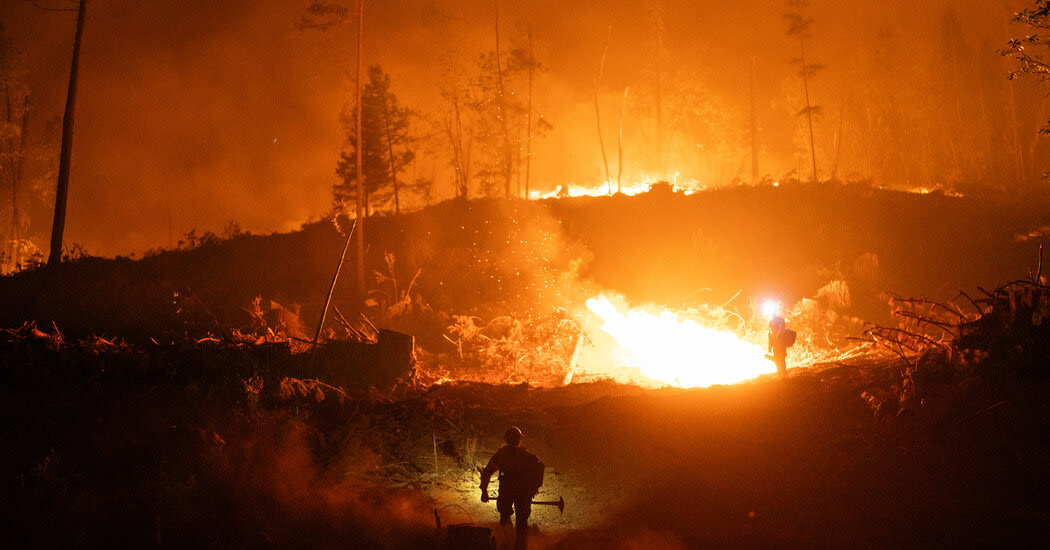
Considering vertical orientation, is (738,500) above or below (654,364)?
below

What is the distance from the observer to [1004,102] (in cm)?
5647

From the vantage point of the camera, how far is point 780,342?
1322cm

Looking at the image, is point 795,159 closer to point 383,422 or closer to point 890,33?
point 890,33

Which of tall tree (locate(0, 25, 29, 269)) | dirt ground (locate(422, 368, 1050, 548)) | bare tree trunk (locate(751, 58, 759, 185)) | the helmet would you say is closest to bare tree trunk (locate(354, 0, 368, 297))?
dirt ground (locate(422, 368, 1050, 548))

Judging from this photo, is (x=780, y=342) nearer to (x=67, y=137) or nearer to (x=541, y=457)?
(x=541, y=457)

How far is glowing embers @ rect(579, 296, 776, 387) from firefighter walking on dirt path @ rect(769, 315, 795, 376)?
6.01 feet

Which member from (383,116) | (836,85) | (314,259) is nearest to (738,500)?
(314,259)

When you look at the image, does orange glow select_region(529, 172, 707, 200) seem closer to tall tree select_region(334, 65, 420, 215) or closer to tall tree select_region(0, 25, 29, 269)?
tall tree select_region(334, 65, 420, 215)

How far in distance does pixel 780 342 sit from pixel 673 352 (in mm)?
4415

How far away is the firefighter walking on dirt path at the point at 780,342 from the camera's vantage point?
1315cm

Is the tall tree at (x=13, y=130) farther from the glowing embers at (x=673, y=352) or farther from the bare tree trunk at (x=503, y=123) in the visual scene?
the glowing embers at (x=673, y=352)

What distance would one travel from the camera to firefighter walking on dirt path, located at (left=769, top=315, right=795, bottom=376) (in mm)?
13148

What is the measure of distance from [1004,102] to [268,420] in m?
70.3

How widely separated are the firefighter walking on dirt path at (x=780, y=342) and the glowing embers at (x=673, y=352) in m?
1.83
